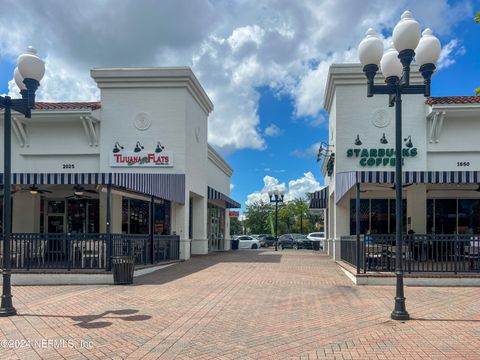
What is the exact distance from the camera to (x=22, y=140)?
22.9 m

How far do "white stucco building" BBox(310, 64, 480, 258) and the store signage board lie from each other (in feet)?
25.7

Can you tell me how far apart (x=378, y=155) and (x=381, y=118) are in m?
1.65

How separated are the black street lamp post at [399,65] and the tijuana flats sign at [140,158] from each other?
1440cm

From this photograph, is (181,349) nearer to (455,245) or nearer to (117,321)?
(117,321)

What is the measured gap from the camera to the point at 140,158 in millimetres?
22516

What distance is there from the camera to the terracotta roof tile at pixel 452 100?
20.4m

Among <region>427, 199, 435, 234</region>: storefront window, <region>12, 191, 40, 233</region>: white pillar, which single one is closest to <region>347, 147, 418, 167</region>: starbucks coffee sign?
<region>427, 199, 435, 234</region>: storefront window

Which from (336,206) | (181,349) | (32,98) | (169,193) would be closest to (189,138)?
(169,193)

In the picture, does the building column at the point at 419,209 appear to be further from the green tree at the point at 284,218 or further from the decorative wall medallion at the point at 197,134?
the green tree at the point at 284,218

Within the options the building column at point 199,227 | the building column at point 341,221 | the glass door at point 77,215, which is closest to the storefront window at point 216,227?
the building column at point 199,227

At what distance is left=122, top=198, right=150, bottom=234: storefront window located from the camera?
76.1 ft

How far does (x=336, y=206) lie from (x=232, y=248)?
54.0 ft

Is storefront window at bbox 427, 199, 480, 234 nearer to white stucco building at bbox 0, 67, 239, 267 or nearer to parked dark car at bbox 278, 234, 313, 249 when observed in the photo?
white stucco building at bbox 0, 67, 239, 267

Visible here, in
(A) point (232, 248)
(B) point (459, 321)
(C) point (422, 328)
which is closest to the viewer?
(C) point (422, 328)
